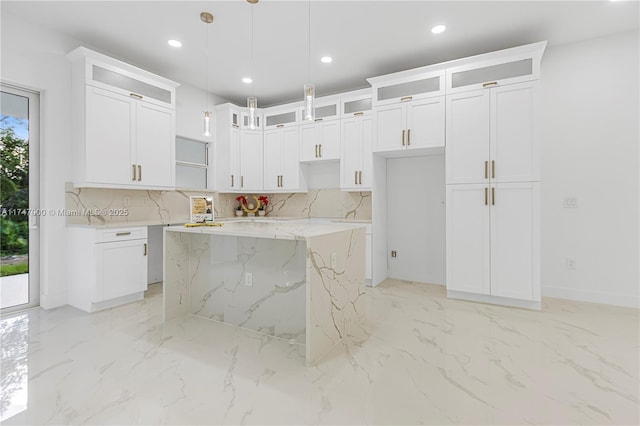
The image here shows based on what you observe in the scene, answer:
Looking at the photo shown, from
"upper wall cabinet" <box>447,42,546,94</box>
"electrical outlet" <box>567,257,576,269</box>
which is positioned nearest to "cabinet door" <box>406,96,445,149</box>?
"upper wall cabinet" <box>447,42,546,94</box>

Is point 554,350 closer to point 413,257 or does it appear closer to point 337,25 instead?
point 413,257

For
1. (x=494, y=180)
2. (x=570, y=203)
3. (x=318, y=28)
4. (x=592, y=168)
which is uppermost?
(x=318, y=28)

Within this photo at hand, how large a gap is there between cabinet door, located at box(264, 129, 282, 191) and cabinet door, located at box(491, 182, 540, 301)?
10.4ft

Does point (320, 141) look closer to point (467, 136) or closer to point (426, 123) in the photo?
point (426, 123)

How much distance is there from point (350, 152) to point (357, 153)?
11 centimetres

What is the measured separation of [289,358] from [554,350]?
1998 millimetres

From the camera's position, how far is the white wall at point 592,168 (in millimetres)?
3332

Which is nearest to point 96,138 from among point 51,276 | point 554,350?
point 51,276

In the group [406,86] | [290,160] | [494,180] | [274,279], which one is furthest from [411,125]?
[274,279]

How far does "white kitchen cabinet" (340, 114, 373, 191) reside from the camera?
429 centimetres

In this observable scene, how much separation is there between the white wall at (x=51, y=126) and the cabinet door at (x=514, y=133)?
463cm

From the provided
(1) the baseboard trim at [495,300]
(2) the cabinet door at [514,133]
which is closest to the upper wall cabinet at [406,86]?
(2) the cabinet door at [514,133]

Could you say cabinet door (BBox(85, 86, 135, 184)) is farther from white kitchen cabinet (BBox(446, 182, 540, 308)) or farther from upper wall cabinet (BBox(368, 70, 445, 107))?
white kitchen cabinet (BBox(446, 182, 540, 308))

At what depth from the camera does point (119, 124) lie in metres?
3.51
